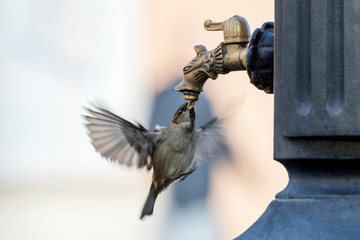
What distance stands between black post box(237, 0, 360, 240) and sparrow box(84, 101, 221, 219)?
95cm

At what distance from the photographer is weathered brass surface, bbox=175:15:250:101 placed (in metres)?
1.24

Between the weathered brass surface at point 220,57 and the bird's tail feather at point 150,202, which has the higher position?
the weathered brass surface at point 220,57

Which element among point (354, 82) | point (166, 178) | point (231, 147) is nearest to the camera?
point (354, 82)

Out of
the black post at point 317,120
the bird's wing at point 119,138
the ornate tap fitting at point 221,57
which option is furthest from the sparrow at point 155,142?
the black post at point 317,120

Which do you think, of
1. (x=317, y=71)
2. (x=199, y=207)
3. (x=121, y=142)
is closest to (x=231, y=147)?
(x=199, y=207)

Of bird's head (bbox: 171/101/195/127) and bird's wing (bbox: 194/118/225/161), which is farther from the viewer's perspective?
bird's wing (bbox: 194/118/225/161)

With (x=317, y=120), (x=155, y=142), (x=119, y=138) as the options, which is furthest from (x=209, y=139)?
(x=317, y=120)

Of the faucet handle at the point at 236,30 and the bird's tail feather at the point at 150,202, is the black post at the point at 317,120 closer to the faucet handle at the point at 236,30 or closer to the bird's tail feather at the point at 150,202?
the faucet handle at the point at 236,30

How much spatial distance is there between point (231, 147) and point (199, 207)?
2.14ft

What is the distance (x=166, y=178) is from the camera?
6.94 ft

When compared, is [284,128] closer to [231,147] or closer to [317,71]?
[317,71]

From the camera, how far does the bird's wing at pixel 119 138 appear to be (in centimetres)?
186

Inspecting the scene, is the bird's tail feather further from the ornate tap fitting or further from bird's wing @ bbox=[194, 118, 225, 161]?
the ornate tap fitting

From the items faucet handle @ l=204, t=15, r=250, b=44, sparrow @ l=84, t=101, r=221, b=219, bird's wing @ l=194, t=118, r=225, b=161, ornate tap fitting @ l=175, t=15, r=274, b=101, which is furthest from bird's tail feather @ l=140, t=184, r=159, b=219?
faucet handle @ l=204, t=15, r=250, b=44
